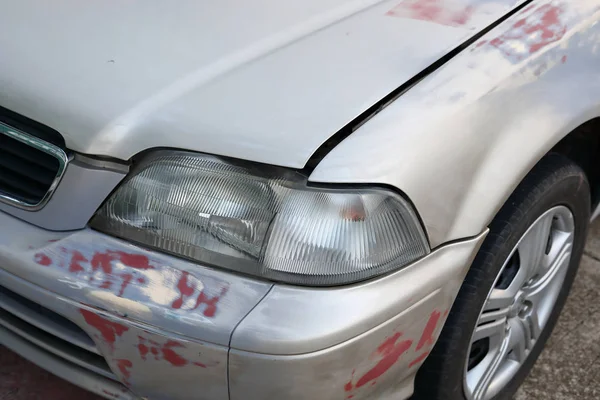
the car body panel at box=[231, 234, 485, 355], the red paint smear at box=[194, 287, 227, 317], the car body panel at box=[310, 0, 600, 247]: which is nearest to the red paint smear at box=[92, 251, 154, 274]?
the red paint smear at box=[194, 287, 227, 317]

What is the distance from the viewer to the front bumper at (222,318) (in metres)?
1.20

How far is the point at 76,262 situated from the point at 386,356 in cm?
65

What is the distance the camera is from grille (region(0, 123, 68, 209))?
4.58 ft

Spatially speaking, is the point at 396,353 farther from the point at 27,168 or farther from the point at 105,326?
the point at 27,168

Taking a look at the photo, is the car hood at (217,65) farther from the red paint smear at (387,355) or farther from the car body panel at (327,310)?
the red paint smear at (387,355)

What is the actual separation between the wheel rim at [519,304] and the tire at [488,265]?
3cm

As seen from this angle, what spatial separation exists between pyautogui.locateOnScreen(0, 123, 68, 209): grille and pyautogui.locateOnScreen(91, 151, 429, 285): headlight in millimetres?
149

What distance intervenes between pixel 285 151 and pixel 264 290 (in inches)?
10.7

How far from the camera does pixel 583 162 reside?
2.04 m

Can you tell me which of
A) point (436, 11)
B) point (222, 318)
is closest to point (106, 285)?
point (222, 318)

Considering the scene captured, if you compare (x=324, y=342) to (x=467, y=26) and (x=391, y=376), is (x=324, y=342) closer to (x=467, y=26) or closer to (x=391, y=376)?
(x=391, y=376)

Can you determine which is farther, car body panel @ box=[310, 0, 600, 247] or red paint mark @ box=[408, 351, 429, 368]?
red paint mark @ box=[408, 351, 429, 368]

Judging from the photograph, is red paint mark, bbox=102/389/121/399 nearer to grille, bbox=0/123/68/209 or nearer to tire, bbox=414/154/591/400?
grille, bbox=0/123/68/209

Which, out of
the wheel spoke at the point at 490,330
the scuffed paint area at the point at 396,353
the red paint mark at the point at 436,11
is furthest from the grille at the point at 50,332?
the red paint mark at the point at 436,11
